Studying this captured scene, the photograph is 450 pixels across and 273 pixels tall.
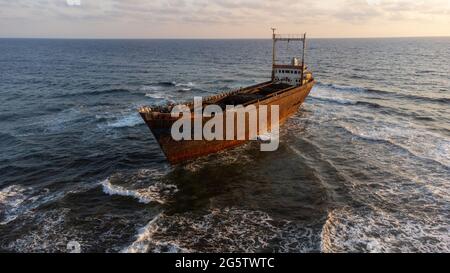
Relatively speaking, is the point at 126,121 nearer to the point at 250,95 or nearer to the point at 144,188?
the point at 250,95

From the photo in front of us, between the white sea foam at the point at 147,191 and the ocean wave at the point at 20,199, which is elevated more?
the white sea foam at the point at 147,191

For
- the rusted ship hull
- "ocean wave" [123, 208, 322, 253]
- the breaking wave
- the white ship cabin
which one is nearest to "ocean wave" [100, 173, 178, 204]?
the breaking wave

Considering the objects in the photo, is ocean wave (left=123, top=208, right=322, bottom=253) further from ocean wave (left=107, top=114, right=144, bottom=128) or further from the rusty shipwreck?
ocean wave (left=107, top=114, right=144, bottom=128)

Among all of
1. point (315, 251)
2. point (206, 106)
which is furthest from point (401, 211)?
point (206, 106)

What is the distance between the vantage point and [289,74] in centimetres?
4141

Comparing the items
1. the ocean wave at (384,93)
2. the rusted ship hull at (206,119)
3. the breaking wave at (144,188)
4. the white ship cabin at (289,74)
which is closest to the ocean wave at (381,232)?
the breaking wave at (144,188)

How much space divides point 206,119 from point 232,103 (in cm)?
805

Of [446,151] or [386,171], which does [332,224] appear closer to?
[386,171]

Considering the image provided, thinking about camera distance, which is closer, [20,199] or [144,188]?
[20,199]

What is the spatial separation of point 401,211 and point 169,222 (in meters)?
13.8

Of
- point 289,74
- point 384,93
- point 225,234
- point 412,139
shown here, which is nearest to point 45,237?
point 225,234

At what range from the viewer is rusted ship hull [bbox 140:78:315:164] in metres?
24.3

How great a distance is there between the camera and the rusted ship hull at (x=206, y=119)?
24.3 meters

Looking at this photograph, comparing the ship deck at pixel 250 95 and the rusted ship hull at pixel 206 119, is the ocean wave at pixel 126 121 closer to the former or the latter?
the rusted ship hull at pixel 206 119
